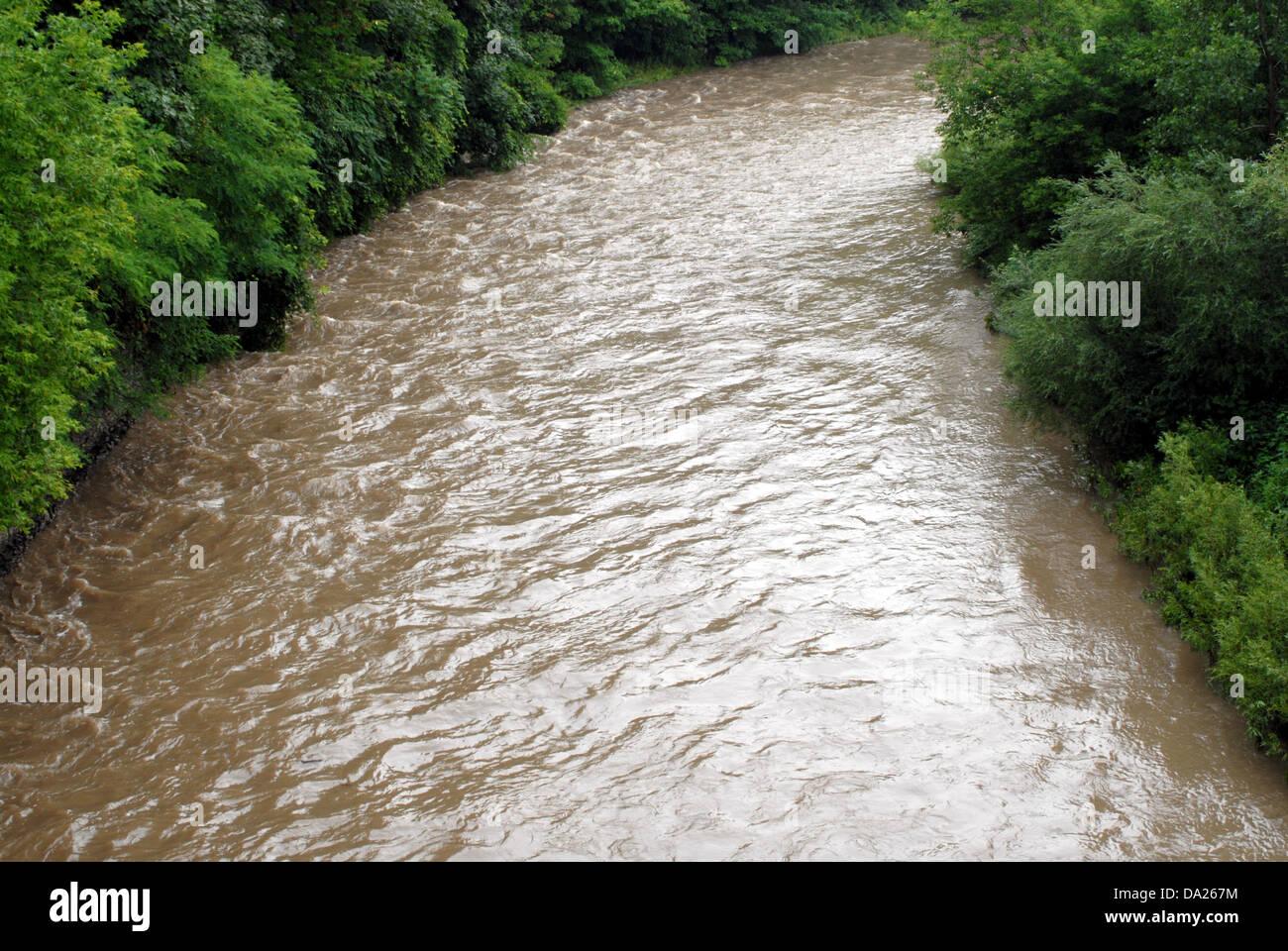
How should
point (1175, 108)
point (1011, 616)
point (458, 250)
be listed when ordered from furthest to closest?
point (458, 250) < point (1175, 108) < point (1011, 616)

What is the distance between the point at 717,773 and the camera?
889cm

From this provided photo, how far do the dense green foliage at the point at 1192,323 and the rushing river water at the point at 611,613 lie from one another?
28.5 inches

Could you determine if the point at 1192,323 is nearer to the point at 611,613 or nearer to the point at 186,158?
the point at 611,613

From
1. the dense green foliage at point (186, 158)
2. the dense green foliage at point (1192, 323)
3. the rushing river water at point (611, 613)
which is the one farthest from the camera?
the dense green foliage at point (1192, 323)

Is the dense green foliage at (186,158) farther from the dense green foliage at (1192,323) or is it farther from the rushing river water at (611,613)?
the dense green foliage at (1192,323)

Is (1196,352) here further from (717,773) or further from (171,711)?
(171,711)

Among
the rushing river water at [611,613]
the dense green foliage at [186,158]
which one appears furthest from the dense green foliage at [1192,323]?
the dense green foliage at [186,158]

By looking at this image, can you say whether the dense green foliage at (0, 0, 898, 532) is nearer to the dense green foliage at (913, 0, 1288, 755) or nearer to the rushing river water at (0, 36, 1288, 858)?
the rushing river water at (0, 36, 1288, 858)

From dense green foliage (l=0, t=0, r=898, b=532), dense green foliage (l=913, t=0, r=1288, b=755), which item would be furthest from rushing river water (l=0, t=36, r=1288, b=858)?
dense green foliage (l=0, t=0, r=898, b=532)

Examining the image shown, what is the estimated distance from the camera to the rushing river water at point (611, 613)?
8.48 metres

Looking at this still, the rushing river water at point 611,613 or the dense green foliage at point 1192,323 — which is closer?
the rushing river water at point 611,613

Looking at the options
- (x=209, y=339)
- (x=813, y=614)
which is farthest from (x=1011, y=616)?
(x=209, y=339)

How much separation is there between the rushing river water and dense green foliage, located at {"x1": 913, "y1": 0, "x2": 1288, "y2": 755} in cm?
72

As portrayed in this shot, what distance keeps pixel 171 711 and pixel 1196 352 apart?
11.2 meters
